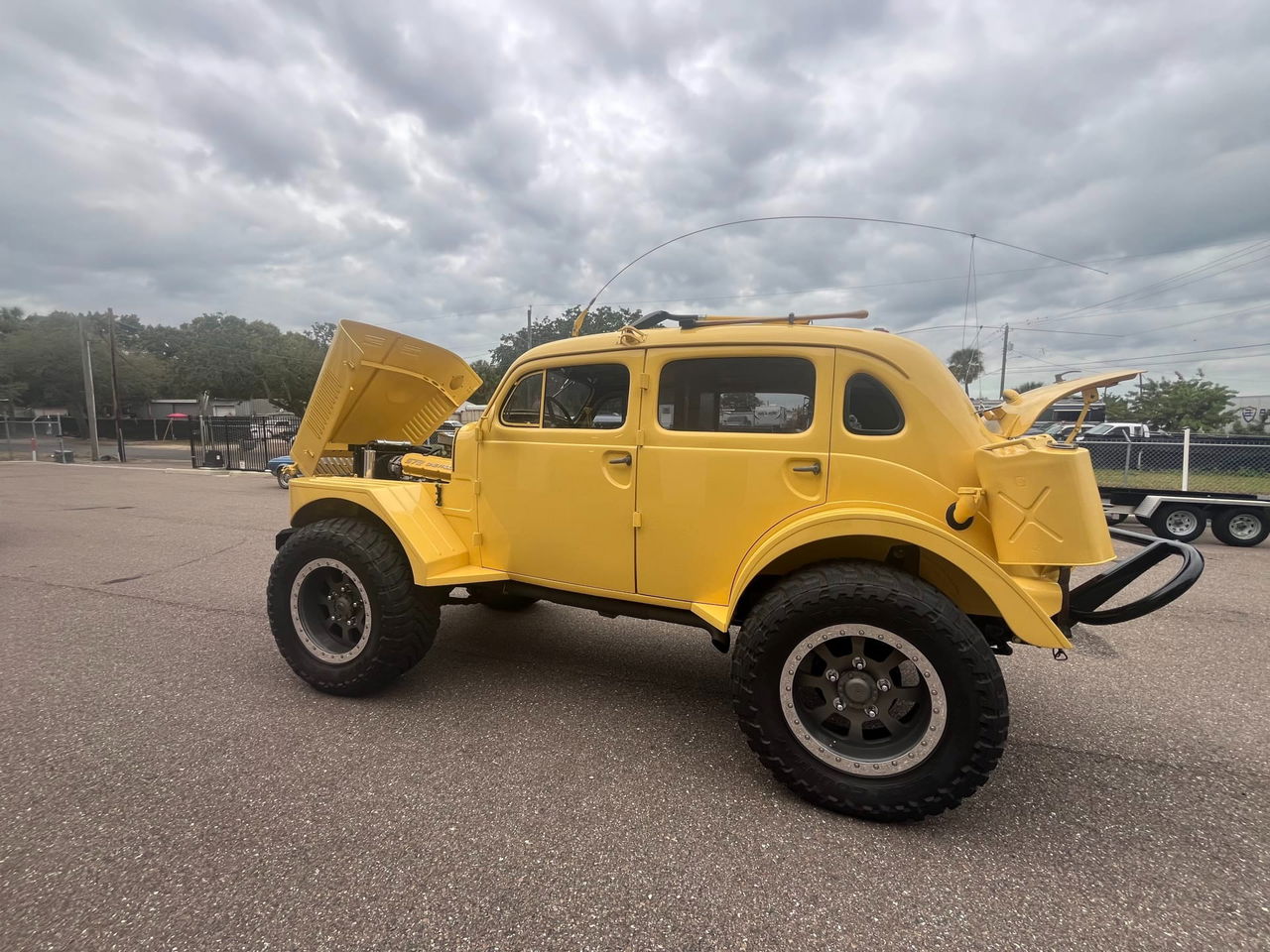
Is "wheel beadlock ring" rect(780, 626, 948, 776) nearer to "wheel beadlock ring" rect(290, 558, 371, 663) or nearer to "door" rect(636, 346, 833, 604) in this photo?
→ "door" rect(636, 346, 833, 604)

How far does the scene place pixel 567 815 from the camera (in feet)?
7.57

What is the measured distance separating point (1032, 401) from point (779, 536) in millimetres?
1570

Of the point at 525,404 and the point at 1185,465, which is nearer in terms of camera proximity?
the point at 525,404

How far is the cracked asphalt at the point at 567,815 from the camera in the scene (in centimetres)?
182

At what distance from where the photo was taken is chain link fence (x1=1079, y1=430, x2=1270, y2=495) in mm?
10203

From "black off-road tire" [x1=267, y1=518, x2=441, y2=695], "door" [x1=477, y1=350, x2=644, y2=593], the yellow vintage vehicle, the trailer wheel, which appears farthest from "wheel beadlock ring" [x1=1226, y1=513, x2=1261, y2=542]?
"black off-road tire" [x1=267, y1=518, x2=441, y2=695]

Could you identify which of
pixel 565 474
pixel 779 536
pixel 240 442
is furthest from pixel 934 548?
pixel 240 442

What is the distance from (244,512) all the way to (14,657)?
680 cm

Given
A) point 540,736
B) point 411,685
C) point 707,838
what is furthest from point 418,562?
point 707,838

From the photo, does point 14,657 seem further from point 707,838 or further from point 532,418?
point 707,838

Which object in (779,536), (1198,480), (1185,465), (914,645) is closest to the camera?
(914,645)

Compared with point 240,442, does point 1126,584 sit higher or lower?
lower

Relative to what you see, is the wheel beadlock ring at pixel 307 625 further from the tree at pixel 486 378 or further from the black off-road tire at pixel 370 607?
the tree at pixel 486 378

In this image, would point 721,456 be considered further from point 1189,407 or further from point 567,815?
point 1189,407
